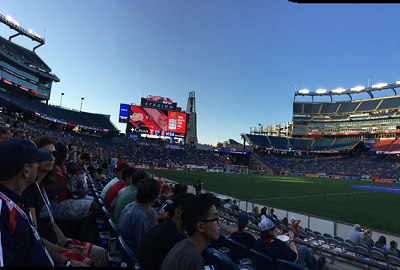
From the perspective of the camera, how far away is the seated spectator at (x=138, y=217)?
358 centimetres

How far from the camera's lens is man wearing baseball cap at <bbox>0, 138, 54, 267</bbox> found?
159cm

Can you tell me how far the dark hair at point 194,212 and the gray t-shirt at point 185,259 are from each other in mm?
209

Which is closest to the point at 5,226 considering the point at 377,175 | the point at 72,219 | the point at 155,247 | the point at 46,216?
the point at 155,247

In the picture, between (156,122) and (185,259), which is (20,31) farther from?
(185,259)

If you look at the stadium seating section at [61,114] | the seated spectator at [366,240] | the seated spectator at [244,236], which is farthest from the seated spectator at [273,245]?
the stadium seating section at [61,114]

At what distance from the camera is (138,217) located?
11.8 feet

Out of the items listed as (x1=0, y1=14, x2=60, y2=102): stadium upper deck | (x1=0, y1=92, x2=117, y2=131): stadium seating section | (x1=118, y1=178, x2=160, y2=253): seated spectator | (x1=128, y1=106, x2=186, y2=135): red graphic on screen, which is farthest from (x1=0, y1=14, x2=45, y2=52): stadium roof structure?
(x1=118, y1=178, x2=160, y2=253): seated spectator

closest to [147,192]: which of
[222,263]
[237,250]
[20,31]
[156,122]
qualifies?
[222,263]

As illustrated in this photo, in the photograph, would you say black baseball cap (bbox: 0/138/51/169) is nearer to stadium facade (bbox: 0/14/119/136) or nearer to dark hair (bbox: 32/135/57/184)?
dark hair (bbox: 32/135/57/184)

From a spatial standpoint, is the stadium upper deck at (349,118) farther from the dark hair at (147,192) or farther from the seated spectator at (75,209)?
the seated spectator at (75,209)

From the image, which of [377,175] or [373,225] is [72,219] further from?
[377,175]

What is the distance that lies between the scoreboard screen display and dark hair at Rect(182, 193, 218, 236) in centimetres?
5415

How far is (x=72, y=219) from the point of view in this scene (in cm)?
453

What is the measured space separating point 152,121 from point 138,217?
54.1 m
